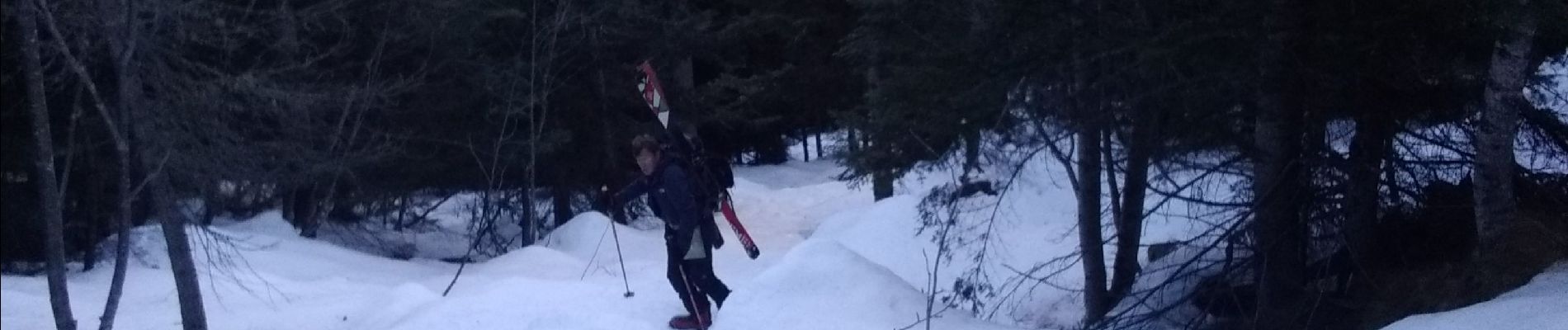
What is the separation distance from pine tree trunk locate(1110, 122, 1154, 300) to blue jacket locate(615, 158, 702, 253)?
10.9 ft

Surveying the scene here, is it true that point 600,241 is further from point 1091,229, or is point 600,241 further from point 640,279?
point 1091,229

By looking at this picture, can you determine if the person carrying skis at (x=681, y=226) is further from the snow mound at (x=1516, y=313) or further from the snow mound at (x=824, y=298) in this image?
the snow mound at (x=1516, y=313)

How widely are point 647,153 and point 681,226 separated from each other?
48 centimetres

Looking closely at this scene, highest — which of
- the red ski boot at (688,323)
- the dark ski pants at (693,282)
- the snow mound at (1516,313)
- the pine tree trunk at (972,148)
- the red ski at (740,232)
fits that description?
the pine tree trunk at (972,148)

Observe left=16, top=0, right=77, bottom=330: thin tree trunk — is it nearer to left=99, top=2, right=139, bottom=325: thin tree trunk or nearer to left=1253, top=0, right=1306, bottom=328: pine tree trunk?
left=99, top=2, right=139, bottom=325: thin tree trunk

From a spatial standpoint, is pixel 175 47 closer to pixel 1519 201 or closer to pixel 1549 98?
pixel 1519 201

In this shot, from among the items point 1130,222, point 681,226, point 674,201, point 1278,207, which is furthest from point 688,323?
point 1130,222

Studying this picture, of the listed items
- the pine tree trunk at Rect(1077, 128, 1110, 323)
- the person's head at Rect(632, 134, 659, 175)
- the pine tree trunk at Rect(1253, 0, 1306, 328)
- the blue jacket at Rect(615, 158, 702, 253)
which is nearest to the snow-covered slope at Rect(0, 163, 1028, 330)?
the blue jacket at Rect(615, 158, 702, 253)

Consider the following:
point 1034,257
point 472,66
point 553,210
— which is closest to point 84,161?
point 472,66

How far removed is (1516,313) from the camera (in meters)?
5.72

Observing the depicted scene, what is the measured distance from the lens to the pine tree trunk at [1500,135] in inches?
262

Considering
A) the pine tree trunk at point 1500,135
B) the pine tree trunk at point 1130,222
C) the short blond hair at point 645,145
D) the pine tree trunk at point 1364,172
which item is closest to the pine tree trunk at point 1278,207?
the pine tree trunk at point 1364,172

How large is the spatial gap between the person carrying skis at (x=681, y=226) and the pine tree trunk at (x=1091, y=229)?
333 cm

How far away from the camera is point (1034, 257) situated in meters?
13.2
